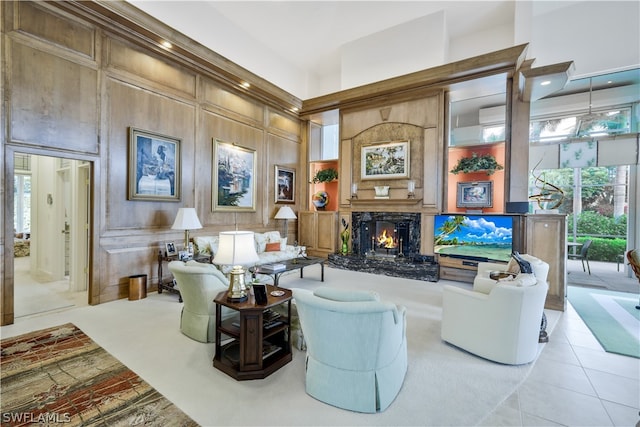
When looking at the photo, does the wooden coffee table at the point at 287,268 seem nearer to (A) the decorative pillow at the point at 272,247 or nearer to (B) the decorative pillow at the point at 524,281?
(A) the decorative pillow at the point at 272,247

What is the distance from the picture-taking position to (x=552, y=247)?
13.9 ft

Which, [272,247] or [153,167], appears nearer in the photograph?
[153,167]

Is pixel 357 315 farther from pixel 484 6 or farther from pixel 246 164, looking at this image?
pixel 484 6

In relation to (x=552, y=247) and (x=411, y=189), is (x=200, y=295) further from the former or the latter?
(x=552, y=247)

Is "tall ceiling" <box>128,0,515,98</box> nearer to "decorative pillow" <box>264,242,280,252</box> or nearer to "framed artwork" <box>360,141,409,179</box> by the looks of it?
"framed artwork" <box>360,141,409,179</box>

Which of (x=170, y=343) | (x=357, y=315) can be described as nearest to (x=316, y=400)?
(x=357, y=315)

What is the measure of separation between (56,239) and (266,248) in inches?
152

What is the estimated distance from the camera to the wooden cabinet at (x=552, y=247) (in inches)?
161

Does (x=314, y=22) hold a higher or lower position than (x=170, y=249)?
higher

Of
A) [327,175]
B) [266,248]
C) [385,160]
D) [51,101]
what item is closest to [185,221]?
[266,248]

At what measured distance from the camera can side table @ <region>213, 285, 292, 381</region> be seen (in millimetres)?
2243

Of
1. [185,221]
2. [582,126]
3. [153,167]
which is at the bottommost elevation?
[185,221]

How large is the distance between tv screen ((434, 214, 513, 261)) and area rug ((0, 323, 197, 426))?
5353mm

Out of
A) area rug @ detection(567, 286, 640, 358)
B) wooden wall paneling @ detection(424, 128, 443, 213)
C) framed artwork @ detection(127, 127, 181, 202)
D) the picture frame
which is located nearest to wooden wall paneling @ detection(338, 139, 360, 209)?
wooden wall paneling @ detection(424, 128, 443, 213)
